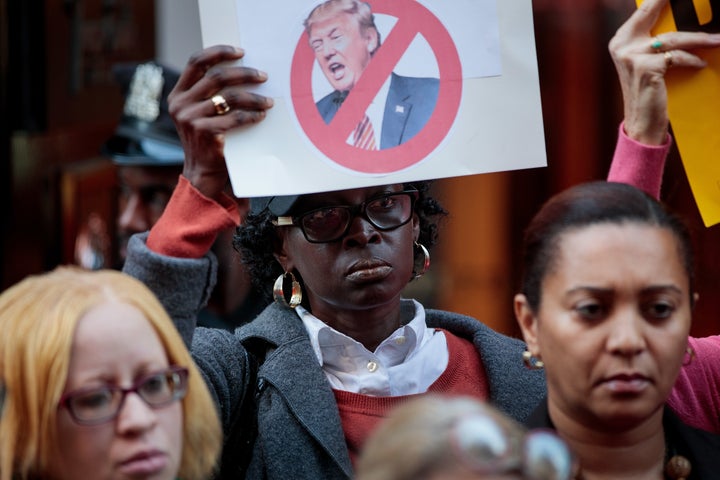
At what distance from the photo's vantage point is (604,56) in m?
6.45

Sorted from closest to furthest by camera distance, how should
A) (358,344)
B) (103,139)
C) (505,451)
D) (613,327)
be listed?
(505,451), (613,327), (358,344), (103,139)

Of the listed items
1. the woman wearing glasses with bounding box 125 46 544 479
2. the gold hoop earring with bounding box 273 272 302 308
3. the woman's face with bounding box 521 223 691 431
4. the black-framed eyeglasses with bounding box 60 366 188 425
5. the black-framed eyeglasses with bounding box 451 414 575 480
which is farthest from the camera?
the gold hoop earring with bounding box 273 272 302 308

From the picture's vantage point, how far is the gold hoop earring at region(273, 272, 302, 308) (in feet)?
10.5

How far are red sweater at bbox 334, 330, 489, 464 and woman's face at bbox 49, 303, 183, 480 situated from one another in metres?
0.72

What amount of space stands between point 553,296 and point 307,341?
800 mm

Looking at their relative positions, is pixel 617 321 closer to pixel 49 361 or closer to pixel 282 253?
pixel 49 361

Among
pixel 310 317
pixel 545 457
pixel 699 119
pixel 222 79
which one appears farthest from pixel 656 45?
pixel 545 457

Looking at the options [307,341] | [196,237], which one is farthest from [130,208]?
[196,237]

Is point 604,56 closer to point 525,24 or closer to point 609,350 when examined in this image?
point 525,24

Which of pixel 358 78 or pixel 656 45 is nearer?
pixel 656 45

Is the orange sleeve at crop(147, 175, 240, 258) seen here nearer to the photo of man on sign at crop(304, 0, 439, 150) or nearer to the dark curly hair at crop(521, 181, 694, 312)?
the photo of man on sign at crop(304, 0, 439, 150)

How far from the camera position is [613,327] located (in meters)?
2.38

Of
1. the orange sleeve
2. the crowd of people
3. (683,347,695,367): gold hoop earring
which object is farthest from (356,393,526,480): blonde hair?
the orange sleeve

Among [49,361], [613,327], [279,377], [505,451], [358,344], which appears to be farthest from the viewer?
[358,344]
